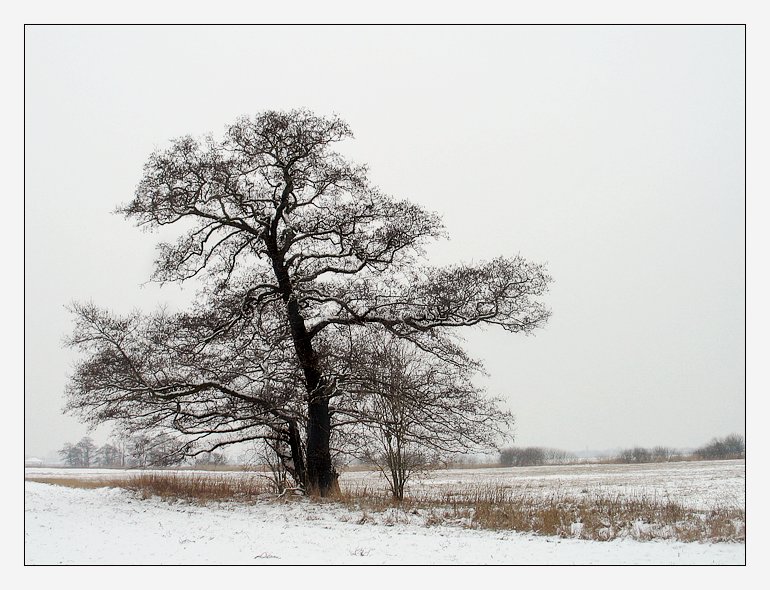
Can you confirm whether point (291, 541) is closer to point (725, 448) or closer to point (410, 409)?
point (410, 409)

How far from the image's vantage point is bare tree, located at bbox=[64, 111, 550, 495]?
1697cm

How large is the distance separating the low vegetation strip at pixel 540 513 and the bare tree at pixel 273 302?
68.9 inches

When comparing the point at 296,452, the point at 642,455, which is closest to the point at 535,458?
the point at 642,455

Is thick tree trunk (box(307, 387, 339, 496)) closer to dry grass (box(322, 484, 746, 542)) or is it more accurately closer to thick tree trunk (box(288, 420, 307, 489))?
thick tree trunk (box(288, 420, 307, 489))

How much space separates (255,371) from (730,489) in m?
14.1

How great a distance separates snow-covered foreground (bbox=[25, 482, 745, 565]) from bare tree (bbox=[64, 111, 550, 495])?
3.03m

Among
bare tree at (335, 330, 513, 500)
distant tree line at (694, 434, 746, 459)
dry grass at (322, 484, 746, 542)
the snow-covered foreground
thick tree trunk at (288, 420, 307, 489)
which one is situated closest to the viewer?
the snow-covered foreground

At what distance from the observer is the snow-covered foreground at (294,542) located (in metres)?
9.66

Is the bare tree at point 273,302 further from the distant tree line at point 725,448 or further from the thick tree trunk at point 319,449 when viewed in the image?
the distant tree line at point 725,448

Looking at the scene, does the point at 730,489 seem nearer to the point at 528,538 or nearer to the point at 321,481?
the point at 528,538

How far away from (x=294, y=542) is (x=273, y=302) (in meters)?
8.53

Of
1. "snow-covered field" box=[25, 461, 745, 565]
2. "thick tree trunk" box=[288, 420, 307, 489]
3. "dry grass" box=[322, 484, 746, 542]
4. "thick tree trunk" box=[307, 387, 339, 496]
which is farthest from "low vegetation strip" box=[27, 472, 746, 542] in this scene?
"thick tree trunk" box=[288, 420, 307, 489]

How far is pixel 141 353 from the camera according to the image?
17.0 m

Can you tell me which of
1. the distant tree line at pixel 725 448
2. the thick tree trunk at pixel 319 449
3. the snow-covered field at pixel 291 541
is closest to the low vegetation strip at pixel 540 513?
the snow-covered field at pixel 291 541
